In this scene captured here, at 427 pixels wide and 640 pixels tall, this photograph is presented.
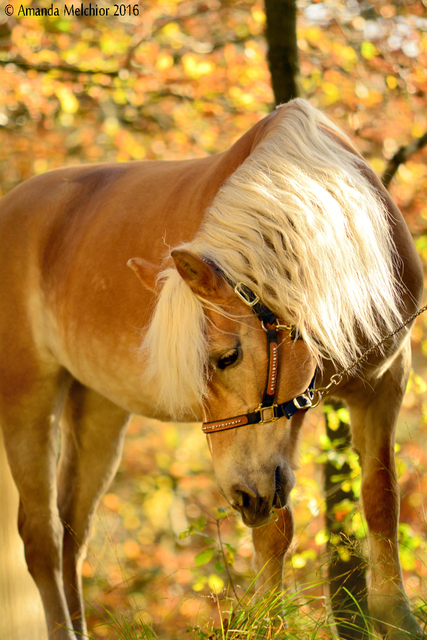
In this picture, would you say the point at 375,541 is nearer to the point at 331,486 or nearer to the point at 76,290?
the point at 331,486

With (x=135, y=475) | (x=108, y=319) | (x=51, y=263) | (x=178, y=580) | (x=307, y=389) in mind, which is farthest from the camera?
(x=135, y=475)

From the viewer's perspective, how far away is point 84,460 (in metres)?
3.36

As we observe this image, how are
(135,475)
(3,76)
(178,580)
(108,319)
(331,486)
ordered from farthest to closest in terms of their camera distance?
(135,475)
(178,580)
(3,76)
(331,486)
(108,319)

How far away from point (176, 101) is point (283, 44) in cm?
431

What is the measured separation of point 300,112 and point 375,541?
69.3 inches

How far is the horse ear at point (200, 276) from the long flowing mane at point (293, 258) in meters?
0.04

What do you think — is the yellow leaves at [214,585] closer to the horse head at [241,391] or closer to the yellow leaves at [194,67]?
the horse head at [241,391]

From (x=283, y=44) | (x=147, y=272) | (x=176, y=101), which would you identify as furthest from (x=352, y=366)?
(x=176, y=101)

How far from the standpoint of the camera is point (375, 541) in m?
2.42

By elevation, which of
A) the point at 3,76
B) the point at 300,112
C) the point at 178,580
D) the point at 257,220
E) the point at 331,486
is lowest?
the point at 178,580

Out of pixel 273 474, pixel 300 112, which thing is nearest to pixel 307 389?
pixel 273 474

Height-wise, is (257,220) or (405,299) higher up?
(257,220)

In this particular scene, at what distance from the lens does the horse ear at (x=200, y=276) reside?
5.86 feet

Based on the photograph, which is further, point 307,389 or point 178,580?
point 178,580
